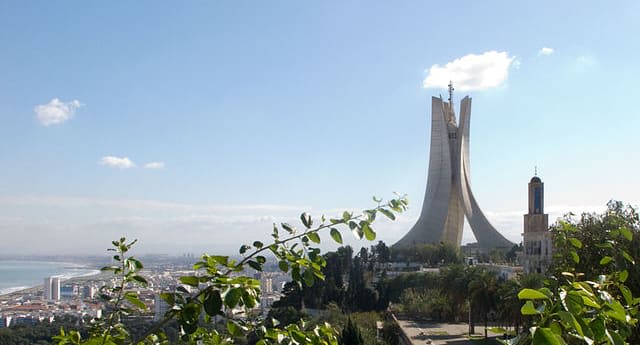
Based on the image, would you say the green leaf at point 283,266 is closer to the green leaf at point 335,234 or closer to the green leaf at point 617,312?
the green leaf at point 335,234

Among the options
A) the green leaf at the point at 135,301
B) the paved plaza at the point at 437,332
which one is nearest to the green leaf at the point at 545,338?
the green leaf at the point at 135,301

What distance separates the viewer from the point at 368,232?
1577 millimetres

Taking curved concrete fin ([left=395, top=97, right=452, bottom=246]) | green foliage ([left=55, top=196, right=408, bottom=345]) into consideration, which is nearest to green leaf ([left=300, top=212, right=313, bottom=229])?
green foliage ([left=55, top=196, right=408, bottom=345])

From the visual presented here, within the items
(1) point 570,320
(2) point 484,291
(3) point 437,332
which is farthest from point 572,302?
(3) point 437,332

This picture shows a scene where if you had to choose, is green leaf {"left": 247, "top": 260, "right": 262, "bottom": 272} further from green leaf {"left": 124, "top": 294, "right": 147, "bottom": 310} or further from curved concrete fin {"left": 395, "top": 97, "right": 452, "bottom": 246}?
curved concrete fin {"left": 395, "top": 97, "right": 452, "bottom": 246}

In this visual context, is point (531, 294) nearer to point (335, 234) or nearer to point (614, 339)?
point (614, 339)

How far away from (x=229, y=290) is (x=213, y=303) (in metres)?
0.06

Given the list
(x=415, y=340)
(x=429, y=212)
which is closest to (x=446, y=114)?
(x=429, y=212)

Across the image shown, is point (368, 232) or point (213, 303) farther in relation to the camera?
point (368, 232)

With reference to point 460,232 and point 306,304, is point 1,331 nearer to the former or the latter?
point 306,304

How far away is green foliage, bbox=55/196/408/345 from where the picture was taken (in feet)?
4.28

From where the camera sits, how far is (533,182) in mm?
19969

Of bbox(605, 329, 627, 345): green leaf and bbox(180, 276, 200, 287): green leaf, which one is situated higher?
bbox(180, 276, 200, 287): green leaf

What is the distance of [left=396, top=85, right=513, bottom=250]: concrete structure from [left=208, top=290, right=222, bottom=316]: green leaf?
36306mm
